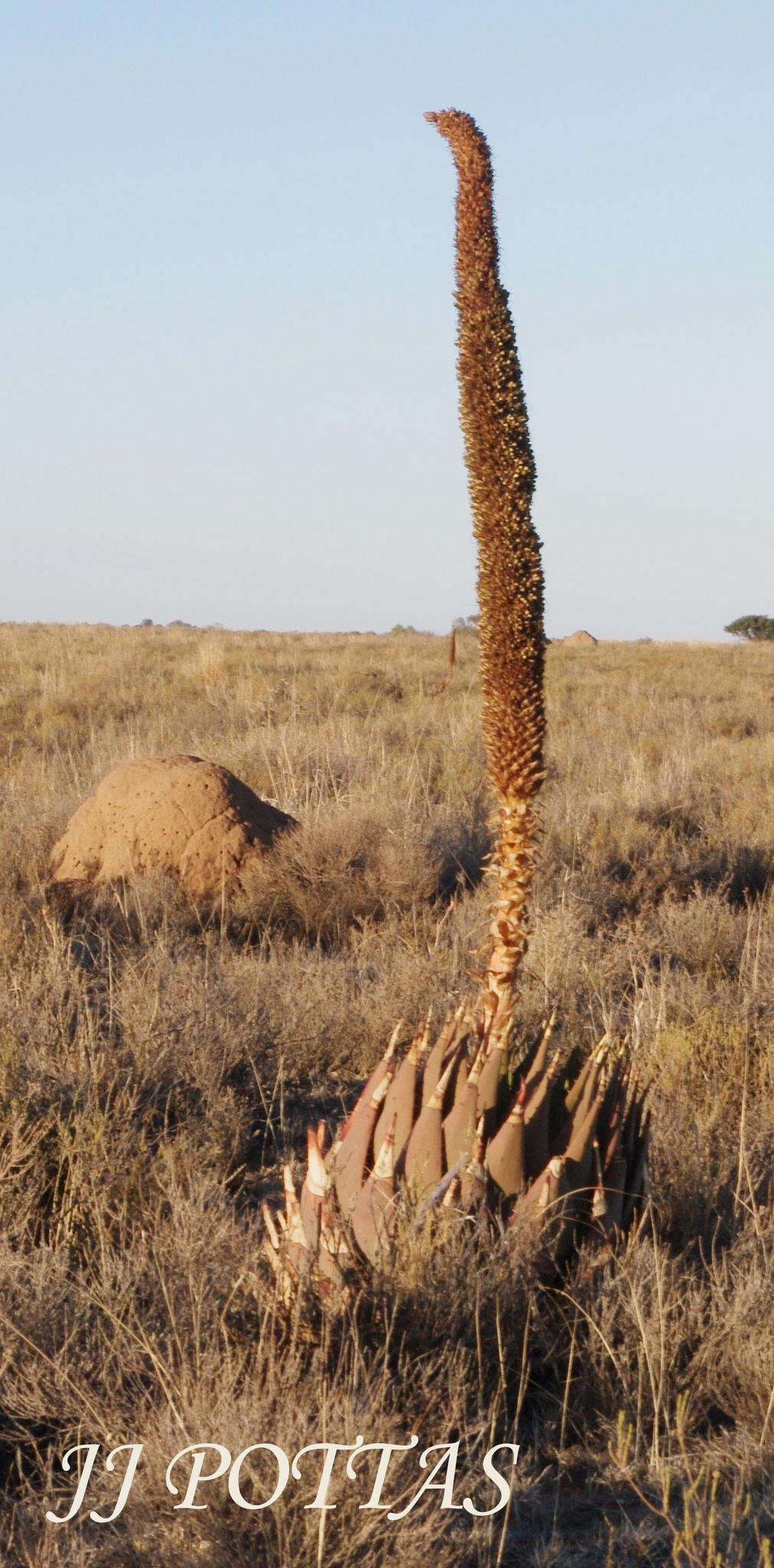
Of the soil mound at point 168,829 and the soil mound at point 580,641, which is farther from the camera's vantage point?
the soil mound at point 580,641

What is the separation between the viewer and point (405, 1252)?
8.49 feet

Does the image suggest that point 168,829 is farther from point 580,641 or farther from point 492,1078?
point 580,641

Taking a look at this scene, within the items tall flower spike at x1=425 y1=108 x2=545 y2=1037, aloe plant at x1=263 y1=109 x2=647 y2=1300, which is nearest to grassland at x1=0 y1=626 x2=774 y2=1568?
aloe plant at x1=263 y1=109 x2=647 y2=1300

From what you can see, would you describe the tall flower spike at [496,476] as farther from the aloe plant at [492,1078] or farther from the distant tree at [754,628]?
the distant tree at [754,628]

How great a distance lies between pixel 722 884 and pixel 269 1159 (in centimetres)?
400

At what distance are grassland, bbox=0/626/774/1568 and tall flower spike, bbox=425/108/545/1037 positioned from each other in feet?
1.44

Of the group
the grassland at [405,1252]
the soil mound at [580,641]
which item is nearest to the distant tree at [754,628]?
the soil mound at [580,641]

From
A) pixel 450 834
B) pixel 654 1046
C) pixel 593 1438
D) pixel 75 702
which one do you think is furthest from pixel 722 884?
pixel 75 702

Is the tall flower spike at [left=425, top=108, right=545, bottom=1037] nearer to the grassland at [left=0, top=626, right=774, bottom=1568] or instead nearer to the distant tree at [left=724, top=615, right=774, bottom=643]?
the grassland at [left=0, top=626, right=774, bottom=1568]

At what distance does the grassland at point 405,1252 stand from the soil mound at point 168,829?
0.26 metres

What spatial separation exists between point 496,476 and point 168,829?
538 centimetres

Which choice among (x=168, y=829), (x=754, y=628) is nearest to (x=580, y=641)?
(x=754, y=628)

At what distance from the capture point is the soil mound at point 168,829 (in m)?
7.34

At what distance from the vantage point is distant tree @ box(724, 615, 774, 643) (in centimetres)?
4997
